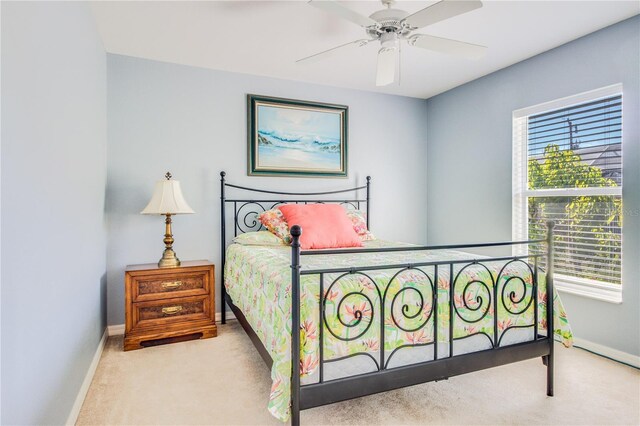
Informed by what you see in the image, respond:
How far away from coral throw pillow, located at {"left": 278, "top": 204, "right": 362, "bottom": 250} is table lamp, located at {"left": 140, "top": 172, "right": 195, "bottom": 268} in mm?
896

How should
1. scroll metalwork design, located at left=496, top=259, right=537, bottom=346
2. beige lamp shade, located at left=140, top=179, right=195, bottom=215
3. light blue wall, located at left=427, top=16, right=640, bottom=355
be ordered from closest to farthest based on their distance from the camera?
scroll metalwork design, located at left=496, top=259, right=537, bottom=346
light blue wall, located at left=427, top=16, right=640, bottom=355
beige lamp shade, located at left=140, top=179, right=195, bottom=215

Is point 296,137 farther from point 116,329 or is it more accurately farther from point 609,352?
point 609,352

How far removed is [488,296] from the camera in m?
1.90

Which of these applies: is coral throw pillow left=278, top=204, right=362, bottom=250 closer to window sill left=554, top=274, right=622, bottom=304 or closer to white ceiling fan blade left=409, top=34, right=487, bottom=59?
white ceiling fan blade left=409, top=34, right=487, bottom=59

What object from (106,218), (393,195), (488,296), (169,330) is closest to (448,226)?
(393,195)

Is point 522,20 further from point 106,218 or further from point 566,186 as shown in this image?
point 106,218

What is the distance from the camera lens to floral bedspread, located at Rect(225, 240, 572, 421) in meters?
1.54

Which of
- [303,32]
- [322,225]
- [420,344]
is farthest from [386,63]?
[420,344]

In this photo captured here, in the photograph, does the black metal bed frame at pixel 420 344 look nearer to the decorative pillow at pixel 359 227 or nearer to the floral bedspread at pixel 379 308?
the floral bedspread at pixel 379 308

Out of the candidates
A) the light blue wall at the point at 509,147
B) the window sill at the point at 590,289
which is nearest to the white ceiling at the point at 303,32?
the light blue wall at the point at 509,147

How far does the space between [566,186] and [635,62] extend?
0.96 meters

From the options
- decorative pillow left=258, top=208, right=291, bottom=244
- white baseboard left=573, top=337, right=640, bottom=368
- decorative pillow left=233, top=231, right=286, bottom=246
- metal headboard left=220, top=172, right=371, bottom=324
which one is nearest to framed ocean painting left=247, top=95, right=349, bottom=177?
metal headboard left=220, top=172, right=371, bottom=324

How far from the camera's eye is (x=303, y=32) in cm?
267

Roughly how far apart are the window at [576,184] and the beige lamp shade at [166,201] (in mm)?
2994
